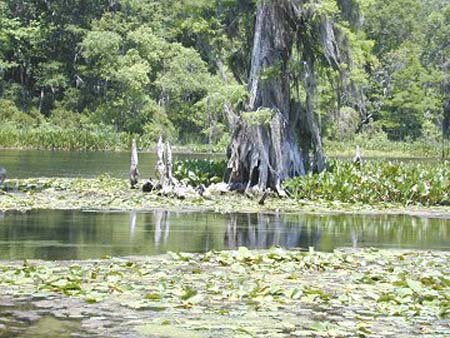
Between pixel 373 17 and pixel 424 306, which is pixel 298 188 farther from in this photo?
pixel 373 17

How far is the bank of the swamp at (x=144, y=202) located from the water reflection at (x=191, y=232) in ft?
3.43

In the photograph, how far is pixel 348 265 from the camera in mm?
13570

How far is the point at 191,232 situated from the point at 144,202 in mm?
5788

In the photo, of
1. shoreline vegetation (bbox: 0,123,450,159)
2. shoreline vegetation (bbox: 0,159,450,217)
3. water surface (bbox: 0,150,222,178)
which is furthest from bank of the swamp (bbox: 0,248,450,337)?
shoreline vegetation (bbox: 0,123,450,159)

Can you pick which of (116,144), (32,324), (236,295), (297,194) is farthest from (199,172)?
(116,144)

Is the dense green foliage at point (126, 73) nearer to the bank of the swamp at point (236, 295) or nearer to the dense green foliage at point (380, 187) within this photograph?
the dense green foliage at point (380, 187)

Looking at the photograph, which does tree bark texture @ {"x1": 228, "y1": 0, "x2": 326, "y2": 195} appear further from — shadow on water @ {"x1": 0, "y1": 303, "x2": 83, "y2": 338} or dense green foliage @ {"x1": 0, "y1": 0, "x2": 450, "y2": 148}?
dense green foliage @ {"x1": 0, "y1": 0, "x2": 450, "y2": 148}

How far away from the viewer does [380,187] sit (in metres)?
26.0

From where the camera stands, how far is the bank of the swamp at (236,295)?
9284mm

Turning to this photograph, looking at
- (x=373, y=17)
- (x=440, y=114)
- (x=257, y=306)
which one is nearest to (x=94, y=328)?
(x=257, y=306)

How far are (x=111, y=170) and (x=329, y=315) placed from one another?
2922cm

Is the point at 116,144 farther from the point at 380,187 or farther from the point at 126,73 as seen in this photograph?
the point at 380,187

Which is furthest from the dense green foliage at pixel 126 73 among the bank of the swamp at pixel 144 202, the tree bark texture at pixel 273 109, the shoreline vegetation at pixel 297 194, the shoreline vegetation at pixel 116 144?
the bank of the swamp at pixel 144 202

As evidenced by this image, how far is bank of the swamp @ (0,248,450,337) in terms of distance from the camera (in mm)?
9284
